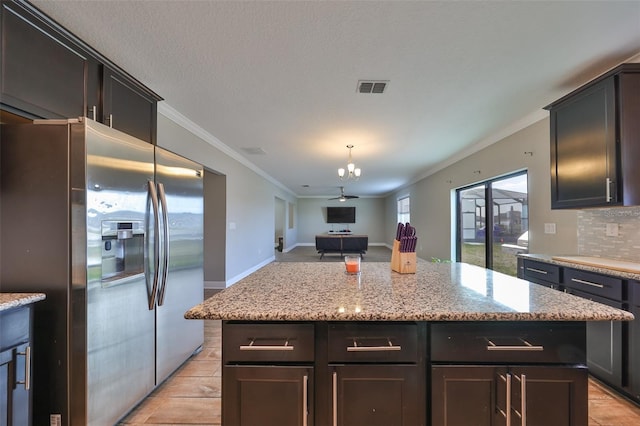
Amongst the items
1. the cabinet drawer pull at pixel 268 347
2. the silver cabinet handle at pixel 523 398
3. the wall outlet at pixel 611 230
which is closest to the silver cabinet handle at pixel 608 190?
A: the wall outlet at pixel 611 230

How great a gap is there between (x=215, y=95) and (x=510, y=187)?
3991 mm

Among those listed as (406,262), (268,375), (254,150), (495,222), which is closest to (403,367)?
(268,375)

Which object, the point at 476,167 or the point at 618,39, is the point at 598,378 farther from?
the point at 476,167

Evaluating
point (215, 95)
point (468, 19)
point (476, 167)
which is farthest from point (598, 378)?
point (215, 95)

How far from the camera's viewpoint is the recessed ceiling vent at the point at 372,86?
238 cm

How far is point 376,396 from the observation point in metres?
1.06

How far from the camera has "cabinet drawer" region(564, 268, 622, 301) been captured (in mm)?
1864

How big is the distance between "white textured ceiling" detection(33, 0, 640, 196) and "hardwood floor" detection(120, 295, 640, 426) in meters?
2.47

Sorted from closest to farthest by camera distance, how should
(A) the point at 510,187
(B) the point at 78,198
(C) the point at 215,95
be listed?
(B) the point at 78,198, (C) the point at 215,95, (A) the point at 510,187

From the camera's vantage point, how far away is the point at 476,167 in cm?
456

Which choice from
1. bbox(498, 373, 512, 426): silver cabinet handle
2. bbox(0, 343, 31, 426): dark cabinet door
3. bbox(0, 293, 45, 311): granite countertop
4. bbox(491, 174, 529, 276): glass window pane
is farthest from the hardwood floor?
bbox(491, 174, 529, 276): glass window pane

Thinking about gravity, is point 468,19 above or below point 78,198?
above

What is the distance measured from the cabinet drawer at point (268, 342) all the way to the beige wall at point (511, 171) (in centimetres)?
305

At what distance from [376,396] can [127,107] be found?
2.65m
